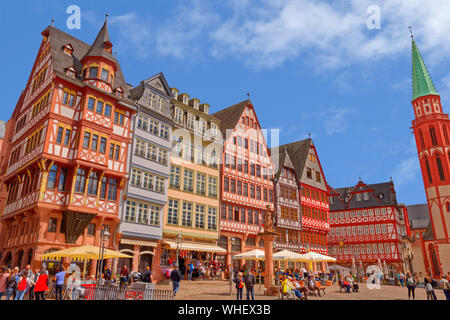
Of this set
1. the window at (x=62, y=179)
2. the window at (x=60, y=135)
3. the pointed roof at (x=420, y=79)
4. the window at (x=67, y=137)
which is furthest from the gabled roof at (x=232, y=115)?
the pointed roof at (x=420, y=79)

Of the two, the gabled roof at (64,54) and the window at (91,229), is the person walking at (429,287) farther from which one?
the gabled roof at (64,54)

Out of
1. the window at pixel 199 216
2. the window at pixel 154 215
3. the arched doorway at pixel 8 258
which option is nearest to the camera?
the arched doorway at pixel 8 258

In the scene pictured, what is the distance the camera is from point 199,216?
31.1m

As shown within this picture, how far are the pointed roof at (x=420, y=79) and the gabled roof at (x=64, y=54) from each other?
55.6 m

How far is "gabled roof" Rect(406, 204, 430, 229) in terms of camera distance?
79.4 meters

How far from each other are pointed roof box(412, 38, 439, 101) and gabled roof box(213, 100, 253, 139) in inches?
1577

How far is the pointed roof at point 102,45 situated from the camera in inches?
1006

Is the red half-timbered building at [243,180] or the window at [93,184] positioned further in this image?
the red half-timbered building at [243,180]

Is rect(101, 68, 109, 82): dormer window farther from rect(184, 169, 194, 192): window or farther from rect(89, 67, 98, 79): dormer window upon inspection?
rect(184, 169, 194, 192): window

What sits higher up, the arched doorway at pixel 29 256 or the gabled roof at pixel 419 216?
the gabled roof at pixel 419 216

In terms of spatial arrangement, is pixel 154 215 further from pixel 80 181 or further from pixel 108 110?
pixel 108 110

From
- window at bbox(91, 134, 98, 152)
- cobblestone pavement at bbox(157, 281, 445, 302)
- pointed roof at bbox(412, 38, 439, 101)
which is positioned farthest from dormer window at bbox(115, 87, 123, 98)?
pointed roof at bbox(412, 38, 439, 101)
